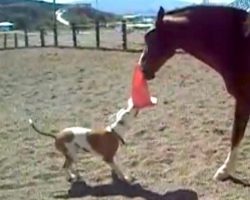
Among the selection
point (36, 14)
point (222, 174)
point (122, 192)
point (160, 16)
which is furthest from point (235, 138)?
point (36, 14)

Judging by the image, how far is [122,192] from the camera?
4980 mm

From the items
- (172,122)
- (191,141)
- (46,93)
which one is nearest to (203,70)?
(46,93)

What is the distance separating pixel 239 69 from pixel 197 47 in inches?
14.9

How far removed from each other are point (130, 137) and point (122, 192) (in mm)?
1626

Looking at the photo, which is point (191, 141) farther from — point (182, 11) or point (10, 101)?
point (10, 101)

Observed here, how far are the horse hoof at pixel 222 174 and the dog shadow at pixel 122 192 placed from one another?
42 cm

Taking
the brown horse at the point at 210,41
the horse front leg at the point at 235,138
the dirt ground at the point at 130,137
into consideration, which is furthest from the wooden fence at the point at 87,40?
the brown horse at the point at 210,41

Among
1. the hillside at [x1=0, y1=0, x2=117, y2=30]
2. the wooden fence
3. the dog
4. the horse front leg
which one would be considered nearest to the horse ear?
the dog

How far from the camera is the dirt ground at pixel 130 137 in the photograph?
5016 millimetres

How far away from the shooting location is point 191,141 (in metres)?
6.32

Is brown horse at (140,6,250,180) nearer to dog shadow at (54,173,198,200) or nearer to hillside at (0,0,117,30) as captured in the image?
dog shadow at (54,173,198,200)

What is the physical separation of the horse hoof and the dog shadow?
423 millimetres

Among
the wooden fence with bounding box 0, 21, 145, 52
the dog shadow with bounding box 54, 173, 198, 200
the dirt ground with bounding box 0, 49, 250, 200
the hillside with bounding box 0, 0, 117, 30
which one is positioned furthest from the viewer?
the hillside with bounding box 0, 0, 117, 30

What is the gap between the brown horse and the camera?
5.07 m
